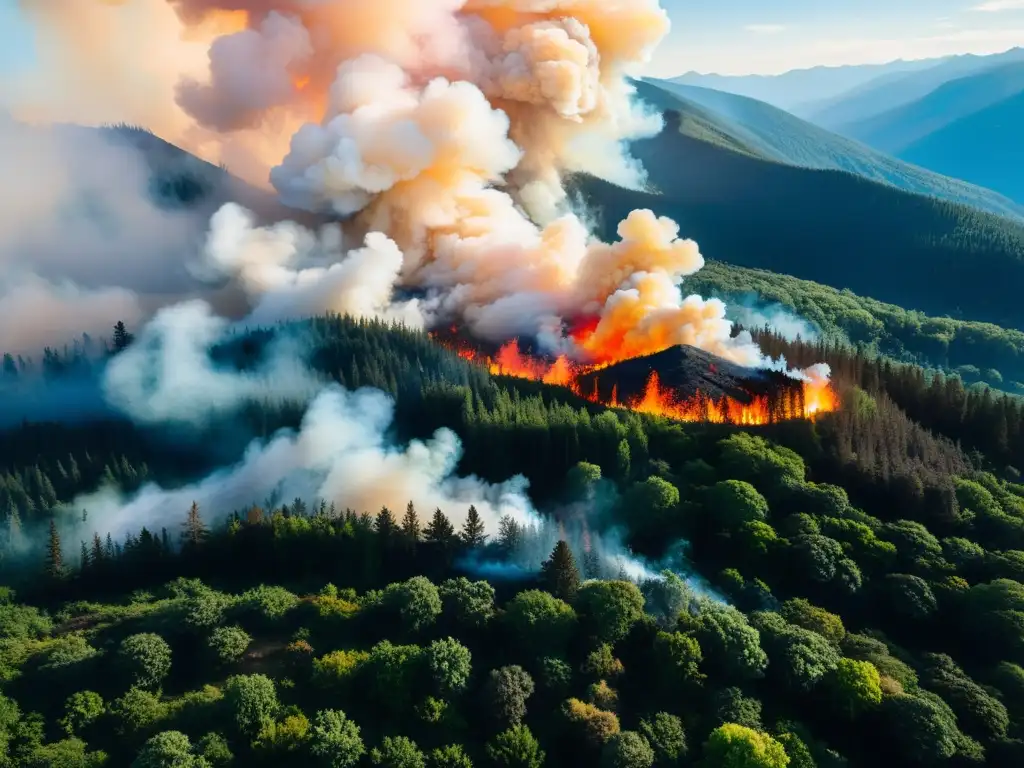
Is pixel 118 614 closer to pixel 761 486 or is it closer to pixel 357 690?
pixel 357 690

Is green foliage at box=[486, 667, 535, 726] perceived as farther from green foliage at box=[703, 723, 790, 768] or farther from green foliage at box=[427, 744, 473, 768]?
green foliage at box=[703, 723, 790, 768]

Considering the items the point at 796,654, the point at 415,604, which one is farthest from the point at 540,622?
the point at 796,654

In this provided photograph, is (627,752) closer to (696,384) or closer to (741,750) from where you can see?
(741,750)

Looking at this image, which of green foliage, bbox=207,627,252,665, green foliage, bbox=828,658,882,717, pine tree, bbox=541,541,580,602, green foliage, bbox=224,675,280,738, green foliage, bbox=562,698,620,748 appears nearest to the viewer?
green foliage, bbox=562,698,620,748

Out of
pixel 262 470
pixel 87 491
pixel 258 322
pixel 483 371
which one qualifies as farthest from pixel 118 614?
pixel 258 322

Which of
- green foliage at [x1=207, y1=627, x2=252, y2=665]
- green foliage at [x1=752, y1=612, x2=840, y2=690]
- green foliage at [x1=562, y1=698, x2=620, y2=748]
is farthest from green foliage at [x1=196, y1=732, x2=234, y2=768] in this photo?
green foliage at [x1=752, y1=612, x2=840, y2=690]

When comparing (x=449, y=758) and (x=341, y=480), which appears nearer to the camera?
(x=449, y=758)

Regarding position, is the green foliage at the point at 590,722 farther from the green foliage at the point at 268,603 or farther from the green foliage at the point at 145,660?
the green foliage at the point at 145,660
